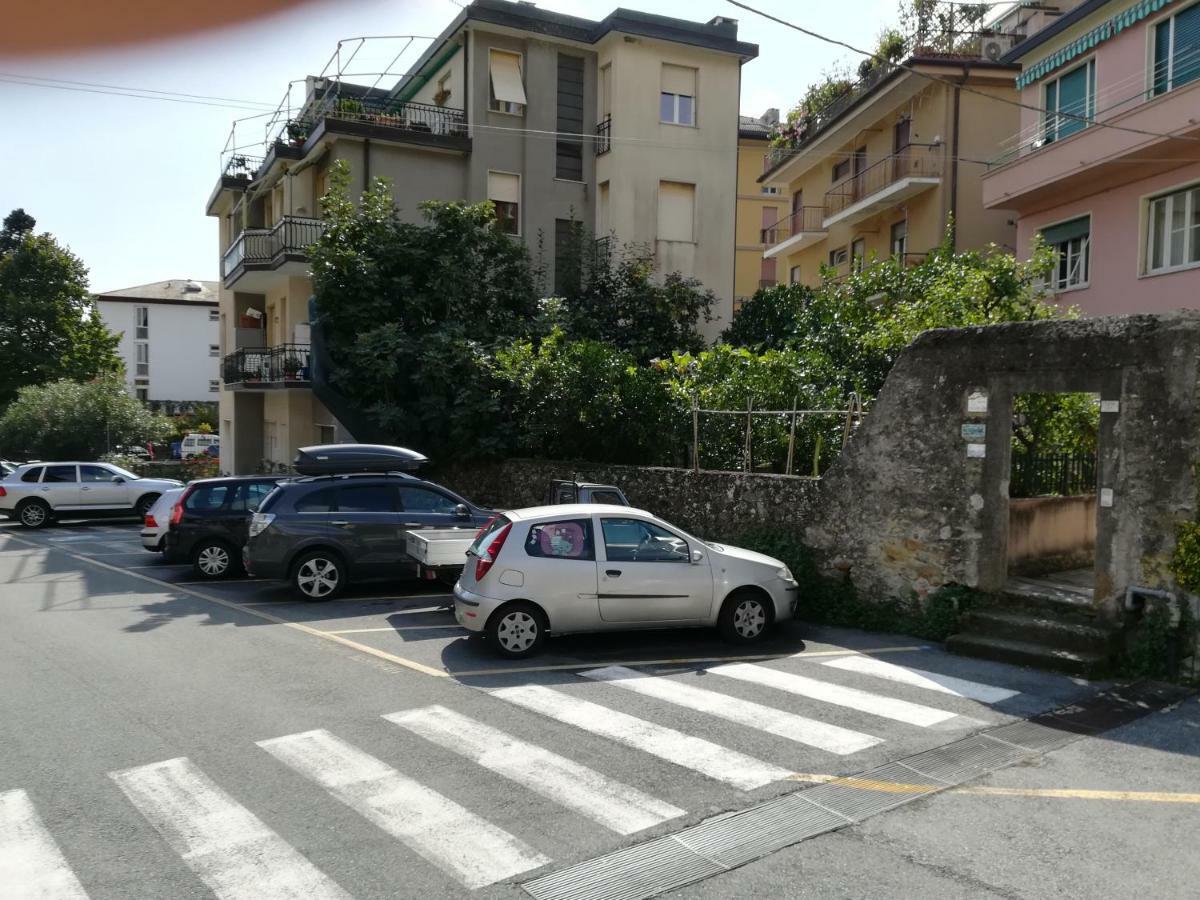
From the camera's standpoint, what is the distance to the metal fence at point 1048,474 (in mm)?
11870

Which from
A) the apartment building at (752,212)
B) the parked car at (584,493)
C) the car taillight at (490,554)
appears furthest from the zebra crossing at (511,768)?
the apartment building at (752,212)

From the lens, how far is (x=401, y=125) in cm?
2419

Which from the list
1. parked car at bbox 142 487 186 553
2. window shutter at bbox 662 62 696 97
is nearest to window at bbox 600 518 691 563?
parked car at bbox 142 487 186 553

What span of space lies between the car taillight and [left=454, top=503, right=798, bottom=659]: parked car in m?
0.01

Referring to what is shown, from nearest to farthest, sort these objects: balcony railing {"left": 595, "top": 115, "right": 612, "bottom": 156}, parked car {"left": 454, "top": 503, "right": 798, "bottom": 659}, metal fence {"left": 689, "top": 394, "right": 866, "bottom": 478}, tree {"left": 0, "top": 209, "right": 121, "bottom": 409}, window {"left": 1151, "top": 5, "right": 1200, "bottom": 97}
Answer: parked car {"left": 454, "top": 503, "right": 798, "bottom": 659} → metal fence {"left": 689, "top": 394, "right": 866, "bottom": 478} → window {"left": 1151, "top": 5, "right": 1200, "bottom": 97} → balcony railing {"left": 595, "top": 115, "right": 612, "bottom": 156} → tree {"left": 0, "top": 209, "right": 121, "bottom": 409}

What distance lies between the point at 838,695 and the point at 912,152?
20.2 metres

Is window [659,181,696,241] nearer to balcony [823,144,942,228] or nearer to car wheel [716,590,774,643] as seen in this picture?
balcony [823,144,942,228]

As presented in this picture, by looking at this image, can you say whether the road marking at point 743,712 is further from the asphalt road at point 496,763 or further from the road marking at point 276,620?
the road marking at point 276,620

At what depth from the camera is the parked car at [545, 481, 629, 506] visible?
13508 millimetres

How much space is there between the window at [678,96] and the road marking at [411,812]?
22.5 m

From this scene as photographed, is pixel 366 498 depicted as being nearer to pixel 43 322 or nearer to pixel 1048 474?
pixel 1048 474

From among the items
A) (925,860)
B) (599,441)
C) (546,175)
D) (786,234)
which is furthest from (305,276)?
(925,860)

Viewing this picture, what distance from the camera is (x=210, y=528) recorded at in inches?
606

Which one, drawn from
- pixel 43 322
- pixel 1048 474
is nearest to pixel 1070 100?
pixel 1048 474
